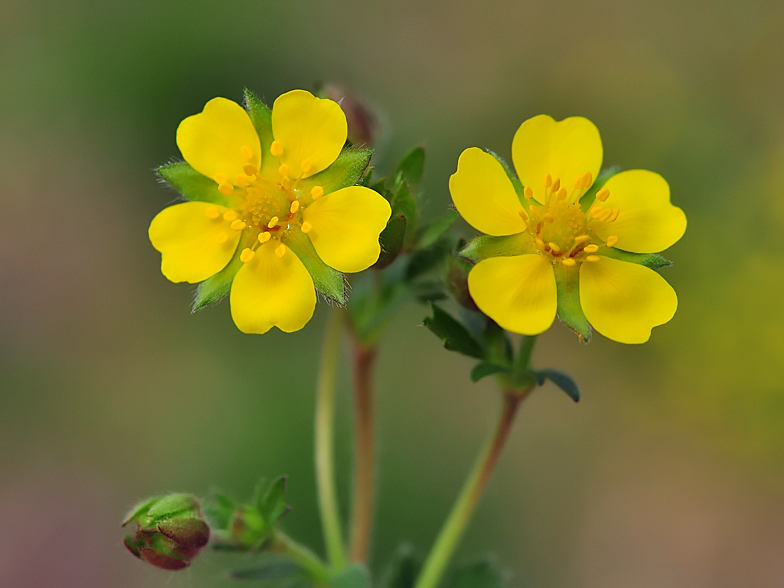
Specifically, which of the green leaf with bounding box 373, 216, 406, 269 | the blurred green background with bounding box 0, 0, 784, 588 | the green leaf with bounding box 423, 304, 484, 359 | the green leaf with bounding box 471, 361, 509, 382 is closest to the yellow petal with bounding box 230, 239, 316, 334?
the green leaf with bounding box 373, 216, 406, 269

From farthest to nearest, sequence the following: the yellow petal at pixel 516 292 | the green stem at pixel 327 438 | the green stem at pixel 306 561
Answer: the green stem at pixel 327 438 → the green stem at pixel 306 561 → the yellow petal at pixel 516 292

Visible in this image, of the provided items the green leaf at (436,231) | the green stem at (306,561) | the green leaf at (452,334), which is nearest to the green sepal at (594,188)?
the green leaf at (436,231)

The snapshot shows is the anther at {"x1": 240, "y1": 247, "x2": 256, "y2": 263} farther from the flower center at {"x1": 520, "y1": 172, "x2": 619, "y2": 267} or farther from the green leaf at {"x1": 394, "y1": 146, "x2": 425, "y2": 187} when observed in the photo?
the flower center at {"x1": 520, "y1": 172, "x2": 619, "y2": 267}

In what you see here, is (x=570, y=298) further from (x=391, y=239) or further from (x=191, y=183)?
(x=191, y=183)

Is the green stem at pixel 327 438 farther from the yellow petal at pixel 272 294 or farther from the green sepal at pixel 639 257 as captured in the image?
the green sepal at pixel 639 257

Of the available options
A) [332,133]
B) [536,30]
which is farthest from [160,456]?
[536,30]
